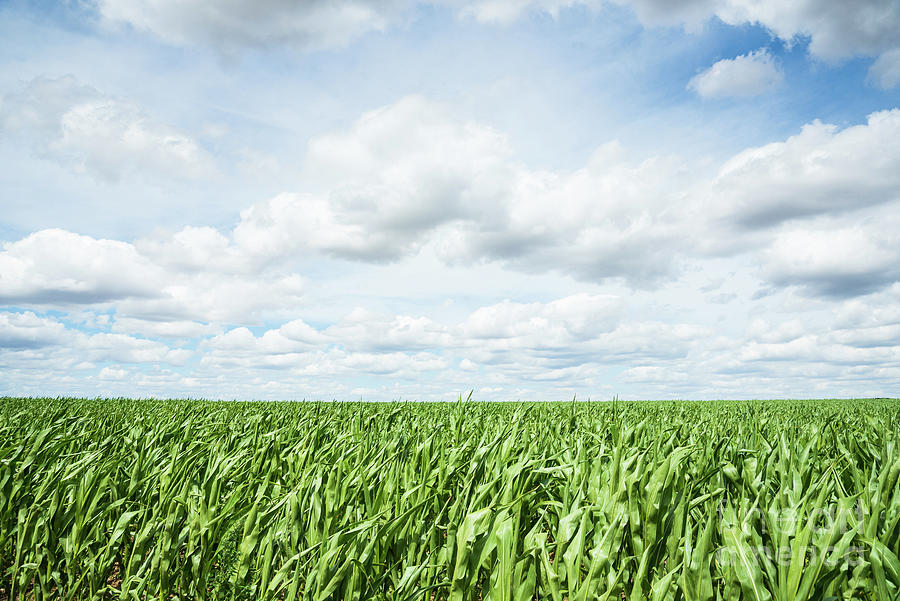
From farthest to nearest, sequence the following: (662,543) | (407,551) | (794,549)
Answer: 1. (407,551)
2. (662,543)
3. (794,549)

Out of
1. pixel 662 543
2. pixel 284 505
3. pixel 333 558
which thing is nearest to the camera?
pixel 333 558

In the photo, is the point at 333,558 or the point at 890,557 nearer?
the point at 890,557

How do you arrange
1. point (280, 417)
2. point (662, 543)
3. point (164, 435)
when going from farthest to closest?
point (280, 417) → point (164, 435) → point (662, 543)

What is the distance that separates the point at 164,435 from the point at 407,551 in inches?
153

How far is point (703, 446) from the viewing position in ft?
13.8

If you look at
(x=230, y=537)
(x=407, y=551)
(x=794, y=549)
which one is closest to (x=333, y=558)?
(x=407, y=551)

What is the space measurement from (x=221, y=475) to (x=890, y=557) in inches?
136

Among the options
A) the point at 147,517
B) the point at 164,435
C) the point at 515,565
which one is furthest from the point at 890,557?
the point at 164,435

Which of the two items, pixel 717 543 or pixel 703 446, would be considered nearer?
pixel 717 543

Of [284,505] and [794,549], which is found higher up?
[794,549]

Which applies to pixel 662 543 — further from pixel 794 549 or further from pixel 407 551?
pixel 407 551

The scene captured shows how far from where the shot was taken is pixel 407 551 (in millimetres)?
2666

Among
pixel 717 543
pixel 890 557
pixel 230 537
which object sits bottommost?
pixel 230 537

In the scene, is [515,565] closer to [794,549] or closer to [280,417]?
[794,549]
